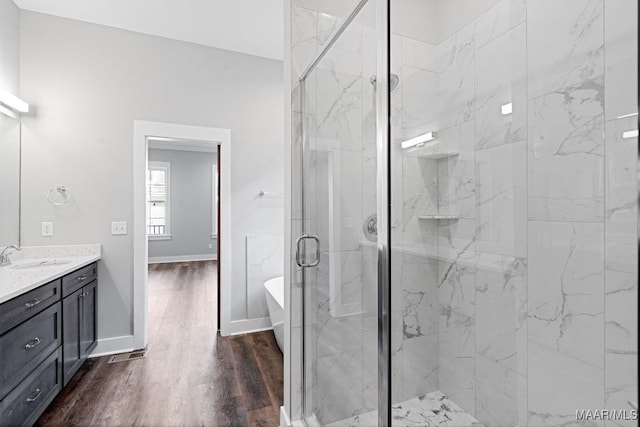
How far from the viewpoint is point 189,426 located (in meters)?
1.85

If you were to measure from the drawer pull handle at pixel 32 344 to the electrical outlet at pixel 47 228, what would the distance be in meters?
1.20

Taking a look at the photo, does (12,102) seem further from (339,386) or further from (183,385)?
(339,386)

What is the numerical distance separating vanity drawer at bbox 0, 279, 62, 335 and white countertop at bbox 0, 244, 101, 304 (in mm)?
37

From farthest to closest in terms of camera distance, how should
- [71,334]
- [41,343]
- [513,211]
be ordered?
1. [71,334]
2. [41,343]
3. [513,211]

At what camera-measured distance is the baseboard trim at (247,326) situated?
321 centimetres

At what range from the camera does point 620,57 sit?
3.57 feet

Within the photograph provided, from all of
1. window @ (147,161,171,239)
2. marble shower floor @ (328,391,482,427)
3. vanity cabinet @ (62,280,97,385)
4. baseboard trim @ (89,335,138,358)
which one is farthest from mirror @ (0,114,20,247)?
window @ (147,161,171,239)

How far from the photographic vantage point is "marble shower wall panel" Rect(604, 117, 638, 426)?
41.3 inches

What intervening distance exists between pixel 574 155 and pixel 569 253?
37cm

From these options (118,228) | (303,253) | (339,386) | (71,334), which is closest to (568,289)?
(339,386)

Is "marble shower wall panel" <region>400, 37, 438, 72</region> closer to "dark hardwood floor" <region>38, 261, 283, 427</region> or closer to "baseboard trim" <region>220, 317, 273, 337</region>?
"dark hardwood floor" <region>38, 261, 283, 427</region>

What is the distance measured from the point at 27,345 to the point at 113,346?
4.01 feet

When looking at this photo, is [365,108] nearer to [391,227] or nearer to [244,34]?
[391,227]

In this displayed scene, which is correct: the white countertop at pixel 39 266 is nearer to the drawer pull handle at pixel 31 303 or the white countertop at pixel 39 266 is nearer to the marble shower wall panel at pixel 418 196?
the drawer pull handle at pixel 31 303
